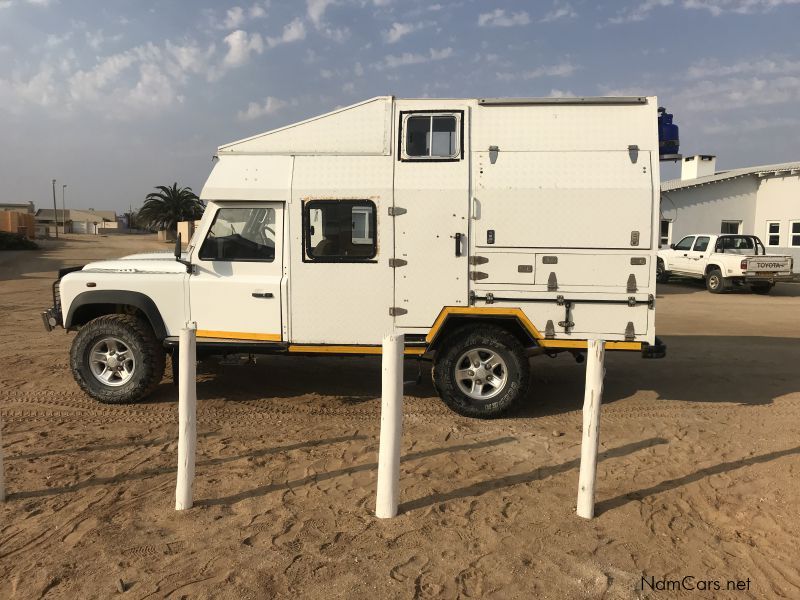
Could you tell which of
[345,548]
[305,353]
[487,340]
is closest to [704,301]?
[487,340]

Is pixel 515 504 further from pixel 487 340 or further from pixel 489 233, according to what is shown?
pixel 489 233

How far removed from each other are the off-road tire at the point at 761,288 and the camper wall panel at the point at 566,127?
603 inches

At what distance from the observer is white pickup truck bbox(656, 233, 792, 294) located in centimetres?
1766

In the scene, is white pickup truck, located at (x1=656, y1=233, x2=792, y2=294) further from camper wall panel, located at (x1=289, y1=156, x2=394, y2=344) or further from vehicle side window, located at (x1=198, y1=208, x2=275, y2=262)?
vehicle side window, located at (x1=198, y1=208, x2=275, y2=262)

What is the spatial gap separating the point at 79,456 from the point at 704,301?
631 inches

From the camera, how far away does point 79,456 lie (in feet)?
15.7

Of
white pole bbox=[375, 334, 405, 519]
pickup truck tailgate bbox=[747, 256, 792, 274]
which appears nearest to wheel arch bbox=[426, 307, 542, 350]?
white pole bbox=[375, 334, 405, 519]

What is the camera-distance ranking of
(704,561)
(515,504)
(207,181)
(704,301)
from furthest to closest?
(704,301) → (207,181) → (515,504) → (704,561)

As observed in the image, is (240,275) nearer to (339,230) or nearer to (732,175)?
(339,230)

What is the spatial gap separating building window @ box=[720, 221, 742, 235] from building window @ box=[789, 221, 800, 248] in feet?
5.71

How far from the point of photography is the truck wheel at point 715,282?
18438 mm

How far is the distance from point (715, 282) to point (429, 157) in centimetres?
1645

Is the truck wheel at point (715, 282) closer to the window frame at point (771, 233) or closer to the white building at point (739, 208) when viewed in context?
the white building at point (739, 208)

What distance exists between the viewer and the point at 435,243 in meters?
5.64
